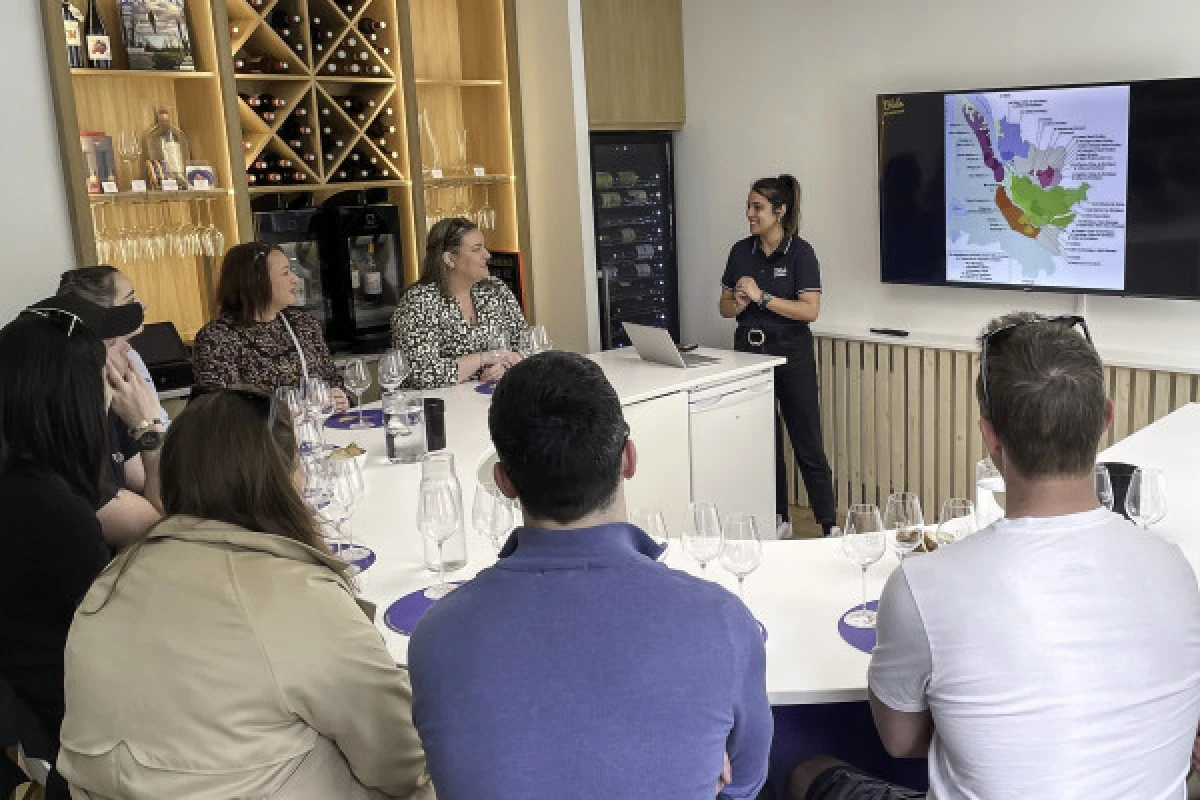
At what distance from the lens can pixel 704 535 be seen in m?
2.27

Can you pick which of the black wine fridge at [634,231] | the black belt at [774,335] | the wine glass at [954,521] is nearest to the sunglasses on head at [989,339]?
the wine glass at [954,521]

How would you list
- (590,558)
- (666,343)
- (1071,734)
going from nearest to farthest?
1. (590,558)
2. (1071,734)
3. (666,343)

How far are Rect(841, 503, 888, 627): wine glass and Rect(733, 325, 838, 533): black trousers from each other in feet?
9.62

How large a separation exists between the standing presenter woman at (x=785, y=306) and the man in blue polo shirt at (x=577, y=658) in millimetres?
3663

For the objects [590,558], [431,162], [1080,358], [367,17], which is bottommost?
[590,558]

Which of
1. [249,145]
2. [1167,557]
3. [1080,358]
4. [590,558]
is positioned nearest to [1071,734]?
[1167,557]

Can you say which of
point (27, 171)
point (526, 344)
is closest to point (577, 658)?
point (526, 344)

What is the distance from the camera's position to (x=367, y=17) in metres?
5.50

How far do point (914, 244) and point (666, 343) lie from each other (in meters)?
1.42

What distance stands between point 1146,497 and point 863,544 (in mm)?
681

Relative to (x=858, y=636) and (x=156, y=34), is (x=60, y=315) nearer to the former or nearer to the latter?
(x=858, y=636)

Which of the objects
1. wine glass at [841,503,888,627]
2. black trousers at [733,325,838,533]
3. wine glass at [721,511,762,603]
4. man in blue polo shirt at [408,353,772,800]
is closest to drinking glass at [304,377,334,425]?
wine glass at [721,511,762,603]

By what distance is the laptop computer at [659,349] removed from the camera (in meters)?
4.79

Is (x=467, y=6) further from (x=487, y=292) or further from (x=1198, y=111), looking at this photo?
(x=1198, y=111)
